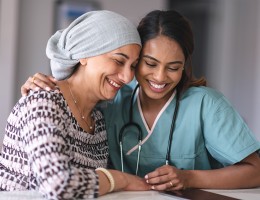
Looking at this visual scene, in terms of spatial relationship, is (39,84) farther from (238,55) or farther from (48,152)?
(238,55)

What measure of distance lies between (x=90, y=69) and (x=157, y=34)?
1.06ft

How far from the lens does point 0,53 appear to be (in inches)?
130

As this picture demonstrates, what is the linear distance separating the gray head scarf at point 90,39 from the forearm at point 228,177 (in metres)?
0.50

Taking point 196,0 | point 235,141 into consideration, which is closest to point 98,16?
point 235,141

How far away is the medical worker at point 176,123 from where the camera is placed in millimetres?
1541

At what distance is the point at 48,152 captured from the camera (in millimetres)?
1142

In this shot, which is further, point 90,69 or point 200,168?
point 200,168

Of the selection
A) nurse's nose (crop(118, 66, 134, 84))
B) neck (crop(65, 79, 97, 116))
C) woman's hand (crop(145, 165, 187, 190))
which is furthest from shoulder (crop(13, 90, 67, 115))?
woman's hand (crop(145, 165, 187, 190))

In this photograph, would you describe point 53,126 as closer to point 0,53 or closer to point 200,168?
point 200,168

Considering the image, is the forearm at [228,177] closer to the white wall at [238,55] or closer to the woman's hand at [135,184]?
the woman's hand at [135,184]

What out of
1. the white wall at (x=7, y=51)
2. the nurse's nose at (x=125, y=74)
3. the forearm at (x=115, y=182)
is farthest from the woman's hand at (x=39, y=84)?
the white wall at (x=7, y=51)

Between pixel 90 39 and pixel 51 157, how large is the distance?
429 millimetres

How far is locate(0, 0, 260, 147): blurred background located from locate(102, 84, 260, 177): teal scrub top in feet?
4.84

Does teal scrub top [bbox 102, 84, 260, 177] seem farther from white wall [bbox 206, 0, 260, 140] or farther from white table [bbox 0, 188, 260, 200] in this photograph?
white wall [bbox 206, 0, 260, 140]
